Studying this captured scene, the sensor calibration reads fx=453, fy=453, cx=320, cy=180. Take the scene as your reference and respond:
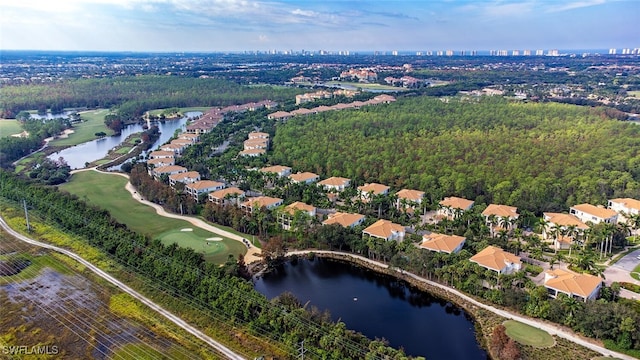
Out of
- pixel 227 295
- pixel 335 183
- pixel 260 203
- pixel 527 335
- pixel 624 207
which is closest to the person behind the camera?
pixel 527 335

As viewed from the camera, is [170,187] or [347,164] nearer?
[170,187]

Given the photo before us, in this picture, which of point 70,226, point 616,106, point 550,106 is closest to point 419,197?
point 70,226

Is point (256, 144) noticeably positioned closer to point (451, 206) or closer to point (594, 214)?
point (451, 206)

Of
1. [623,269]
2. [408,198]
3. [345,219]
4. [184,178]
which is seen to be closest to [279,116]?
[184,178]

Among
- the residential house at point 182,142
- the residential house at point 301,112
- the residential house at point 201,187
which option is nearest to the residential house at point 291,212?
the residential house at point 201,187

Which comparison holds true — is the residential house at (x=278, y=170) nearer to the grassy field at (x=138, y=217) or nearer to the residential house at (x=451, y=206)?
the grassy field at (x=138, y=217)

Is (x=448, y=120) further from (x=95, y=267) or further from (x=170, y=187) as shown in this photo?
(x=95, y=267)
